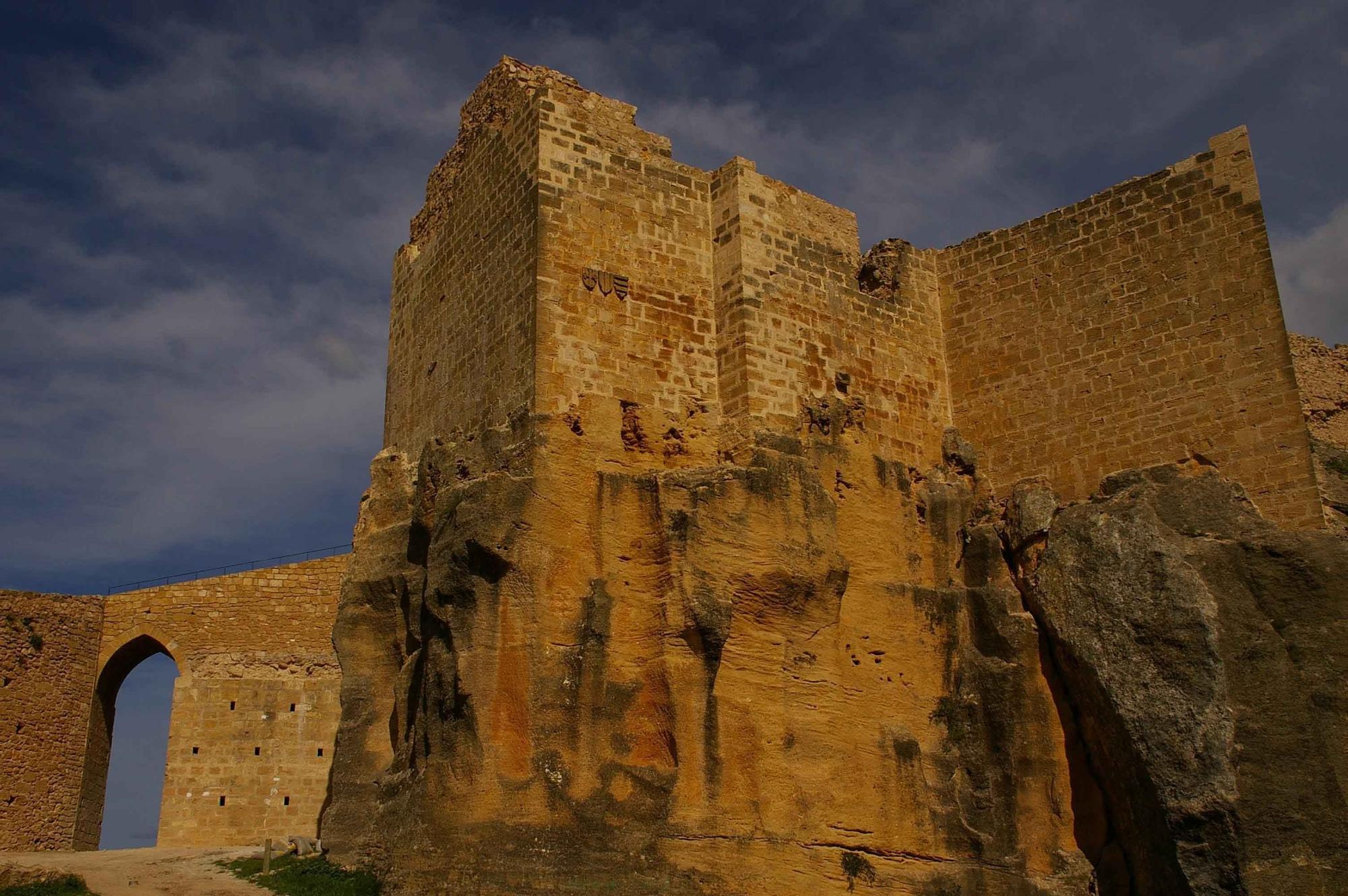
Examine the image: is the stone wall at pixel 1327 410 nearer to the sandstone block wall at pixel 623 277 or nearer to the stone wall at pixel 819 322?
the stone wall at pixel 819 322

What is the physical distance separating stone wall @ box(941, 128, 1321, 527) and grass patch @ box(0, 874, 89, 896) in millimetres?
10298

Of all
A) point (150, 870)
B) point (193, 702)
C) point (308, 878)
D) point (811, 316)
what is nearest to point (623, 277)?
point (811, 316)

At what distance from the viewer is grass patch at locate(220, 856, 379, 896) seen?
486 inches

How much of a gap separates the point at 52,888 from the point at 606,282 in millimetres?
8086


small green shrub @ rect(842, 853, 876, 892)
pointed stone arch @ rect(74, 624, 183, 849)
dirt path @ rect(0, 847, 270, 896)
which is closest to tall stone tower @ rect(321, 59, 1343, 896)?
small green shrub @ rect(842, 853, 876, 892)

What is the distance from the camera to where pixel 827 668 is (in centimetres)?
1269

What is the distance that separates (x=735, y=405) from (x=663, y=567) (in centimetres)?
206

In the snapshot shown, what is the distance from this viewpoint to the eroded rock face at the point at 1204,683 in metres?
11.7

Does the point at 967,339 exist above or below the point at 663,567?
above

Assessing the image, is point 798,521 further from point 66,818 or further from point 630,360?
point 66,818

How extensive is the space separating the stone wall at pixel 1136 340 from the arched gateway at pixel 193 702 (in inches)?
433

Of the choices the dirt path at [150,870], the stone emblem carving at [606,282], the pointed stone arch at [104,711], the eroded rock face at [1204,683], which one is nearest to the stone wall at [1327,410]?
the eroded rock face at [1204,683]

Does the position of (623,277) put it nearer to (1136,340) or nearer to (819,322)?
(819,322)

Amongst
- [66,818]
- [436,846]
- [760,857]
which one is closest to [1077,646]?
[760,857]
